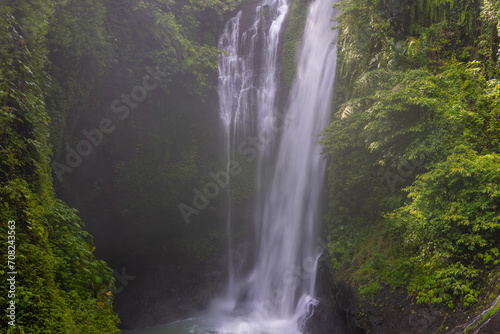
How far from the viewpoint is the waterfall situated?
10.5 metres

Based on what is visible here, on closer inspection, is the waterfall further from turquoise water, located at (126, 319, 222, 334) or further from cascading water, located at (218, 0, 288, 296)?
turquoise water, located at (126, 319, 222, 334)

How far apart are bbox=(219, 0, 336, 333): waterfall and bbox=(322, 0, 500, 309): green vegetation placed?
169 cm

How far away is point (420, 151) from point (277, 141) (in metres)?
6.94

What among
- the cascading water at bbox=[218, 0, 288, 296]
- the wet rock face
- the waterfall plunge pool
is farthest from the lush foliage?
the cascading water at bbox=[218, 0, 288, 296]

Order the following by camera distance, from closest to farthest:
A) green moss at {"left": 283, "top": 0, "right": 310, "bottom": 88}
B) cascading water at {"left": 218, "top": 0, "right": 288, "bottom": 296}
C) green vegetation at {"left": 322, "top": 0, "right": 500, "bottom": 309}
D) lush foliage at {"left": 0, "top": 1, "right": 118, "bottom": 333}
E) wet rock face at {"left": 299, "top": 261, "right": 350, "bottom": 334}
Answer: lush foliage at {"left": 0, "top": 1, "right": 118, "bottom": 333}, green vegetation at {"left": 322, "top": 0, "right": 500, "bottom": 309}, wet rock face at {"left": 299, "top": 261, "right": 350, "bottom": 334}, green moss at {"left": 283, "top": 0, "right": 310, "bottom": 88}, cascading water at {"left": 218, "top": 0, "right": 288, "bottom": 296}

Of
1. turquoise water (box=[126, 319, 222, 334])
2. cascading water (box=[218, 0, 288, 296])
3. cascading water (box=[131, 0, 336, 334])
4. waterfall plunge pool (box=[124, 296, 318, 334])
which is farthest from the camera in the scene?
cascading water (box=[218, 0, 288, 296])

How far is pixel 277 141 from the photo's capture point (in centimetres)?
1250

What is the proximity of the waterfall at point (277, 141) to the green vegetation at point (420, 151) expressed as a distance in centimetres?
169

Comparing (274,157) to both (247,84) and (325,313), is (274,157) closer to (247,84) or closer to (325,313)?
(247,84)

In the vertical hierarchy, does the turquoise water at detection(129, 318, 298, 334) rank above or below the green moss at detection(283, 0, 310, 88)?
below

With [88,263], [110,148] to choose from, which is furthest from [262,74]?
[88,263]

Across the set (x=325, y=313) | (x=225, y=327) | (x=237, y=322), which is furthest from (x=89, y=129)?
(x=325, y=313)

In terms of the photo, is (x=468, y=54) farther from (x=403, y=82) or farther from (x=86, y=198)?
(x=86, y=198)

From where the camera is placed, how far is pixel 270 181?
1251 centimetres
